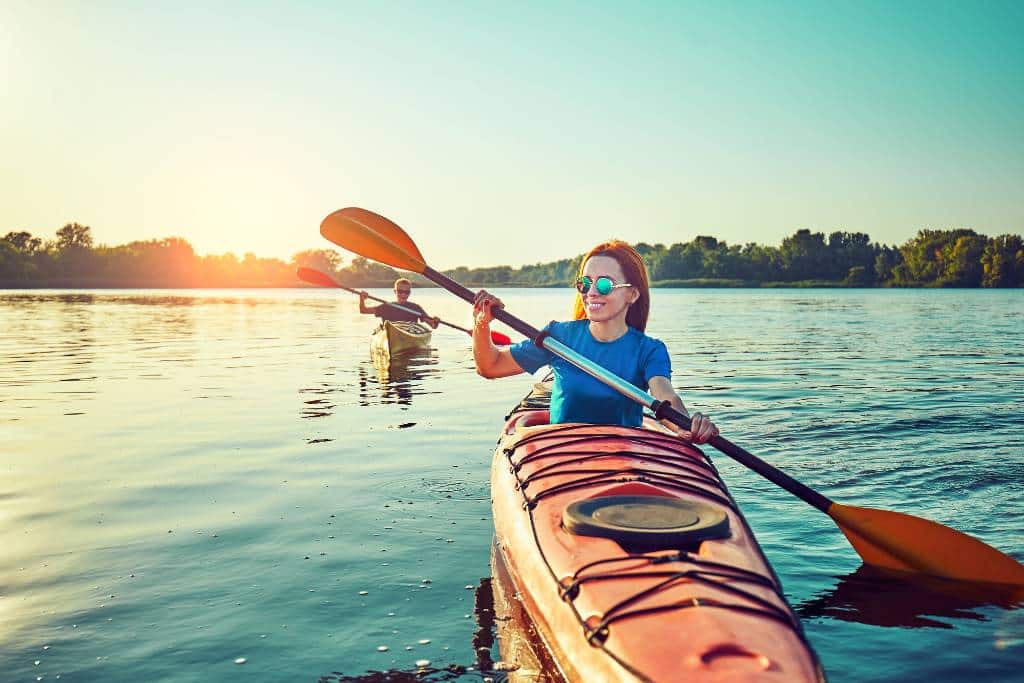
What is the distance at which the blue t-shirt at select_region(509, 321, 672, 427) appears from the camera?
5.14 meters

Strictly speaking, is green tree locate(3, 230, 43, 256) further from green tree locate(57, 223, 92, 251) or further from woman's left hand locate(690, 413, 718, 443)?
woman's left hand locate(690, 413, 718, 443)

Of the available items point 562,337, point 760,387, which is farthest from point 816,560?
point 760,387

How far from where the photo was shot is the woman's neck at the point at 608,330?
518 cm

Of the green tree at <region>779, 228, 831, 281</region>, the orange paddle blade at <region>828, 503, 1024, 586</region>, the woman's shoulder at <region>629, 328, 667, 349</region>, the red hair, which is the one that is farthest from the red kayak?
the green tree at <region>779, 228, 831, 281</region>

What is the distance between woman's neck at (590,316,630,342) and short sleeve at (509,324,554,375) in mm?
320

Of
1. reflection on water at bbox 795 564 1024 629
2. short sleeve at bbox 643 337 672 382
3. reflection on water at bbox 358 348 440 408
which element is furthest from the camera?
reflection on water at bbox 358 348 440 408

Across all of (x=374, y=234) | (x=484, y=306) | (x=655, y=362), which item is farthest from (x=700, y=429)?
(x=374, y=234)

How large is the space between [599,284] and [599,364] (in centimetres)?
55

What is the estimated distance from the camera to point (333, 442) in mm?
9148

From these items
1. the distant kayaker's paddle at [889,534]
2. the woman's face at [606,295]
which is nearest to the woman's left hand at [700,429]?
the distant kayaker's paddle at [889,534]

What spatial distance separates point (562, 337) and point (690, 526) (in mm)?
1975

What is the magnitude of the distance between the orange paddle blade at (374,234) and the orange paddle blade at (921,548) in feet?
12.4

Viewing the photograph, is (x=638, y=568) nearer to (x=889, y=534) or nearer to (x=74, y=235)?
(x=889, y=534)

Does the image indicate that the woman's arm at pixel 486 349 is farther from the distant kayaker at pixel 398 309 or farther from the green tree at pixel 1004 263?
the green tree at pixel 1004 263
